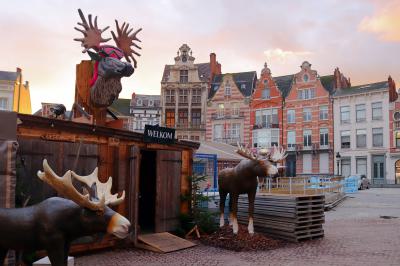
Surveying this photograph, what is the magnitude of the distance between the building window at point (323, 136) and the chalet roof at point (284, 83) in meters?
5.89

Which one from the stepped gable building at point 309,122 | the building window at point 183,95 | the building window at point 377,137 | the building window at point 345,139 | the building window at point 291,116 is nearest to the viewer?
the building window at point 377,137

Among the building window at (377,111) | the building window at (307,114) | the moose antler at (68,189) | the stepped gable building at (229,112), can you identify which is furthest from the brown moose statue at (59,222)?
the stepped gable building at (229,112)

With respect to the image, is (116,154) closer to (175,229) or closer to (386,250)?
(175,229)

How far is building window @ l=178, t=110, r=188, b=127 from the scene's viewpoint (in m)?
49.3

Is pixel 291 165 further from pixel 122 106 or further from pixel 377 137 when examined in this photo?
pixel 122 106

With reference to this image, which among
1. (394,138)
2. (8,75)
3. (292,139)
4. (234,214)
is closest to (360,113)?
(394,138)

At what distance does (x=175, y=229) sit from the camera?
10.1 m

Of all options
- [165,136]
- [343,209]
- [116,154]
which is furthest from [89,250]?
[343,209]

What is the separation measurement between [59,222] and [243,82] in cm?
4695

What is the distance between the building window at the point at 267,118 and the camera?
157 ft

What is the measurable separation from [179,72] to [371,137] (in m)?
22.4

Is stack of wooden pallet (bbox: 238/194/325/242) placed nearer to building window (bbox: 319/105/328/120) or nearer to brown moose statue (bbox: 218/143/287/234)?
brown moose statue (bbox: 218/143/287/234)

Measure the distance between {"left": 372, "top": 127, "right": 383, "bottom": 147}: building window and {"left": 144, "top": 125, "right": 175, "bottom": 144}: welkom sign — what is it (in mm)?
38146

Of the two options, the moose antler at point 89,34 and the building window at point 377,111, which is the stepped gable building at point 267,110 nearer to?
the building window at point 377,111
